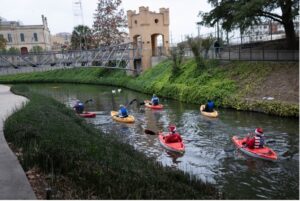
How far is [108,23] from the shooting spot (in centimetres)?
7450

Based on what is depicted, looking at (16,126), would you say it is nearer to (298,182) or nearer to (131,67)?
(298,182)

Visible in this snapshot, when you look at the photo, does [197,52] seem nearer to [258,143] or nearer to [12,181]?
[258,143]

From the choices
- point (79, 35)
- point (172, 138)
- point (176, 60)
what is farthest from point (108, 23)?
point (172, 138)

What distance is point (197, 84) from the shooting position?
119 feet

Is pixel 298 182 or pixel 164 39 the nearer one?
pixel 298 182

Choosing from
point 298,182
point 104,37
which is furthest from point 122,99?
point 104,37

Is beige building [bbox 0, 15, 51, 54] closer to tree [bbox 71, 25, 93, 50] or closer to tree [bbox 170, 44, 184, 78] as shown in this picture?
tree [bbox 71, 25, 93, 50]

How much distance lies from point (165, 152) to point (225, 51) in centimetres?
2591

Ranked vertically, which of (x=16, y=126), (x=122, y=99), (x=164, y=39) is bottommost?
(x=122, y=99)

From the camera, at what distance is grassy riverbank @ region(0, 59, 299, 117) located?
26773 mm

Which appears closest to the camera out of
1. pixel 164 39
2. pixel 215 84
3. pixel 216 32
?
pixel 215 84

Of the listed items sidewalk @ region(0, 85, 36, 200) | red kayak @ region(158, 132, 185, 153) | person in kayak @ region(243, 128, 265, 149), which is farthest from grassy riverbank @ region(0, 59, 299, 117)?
sidewalk @ region(0, 85, 36, 200)

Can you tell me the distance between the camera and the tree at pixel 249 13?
28.4 metres

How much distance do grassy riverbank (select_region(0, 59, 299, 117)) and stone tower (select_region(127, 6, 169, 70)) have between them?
212 inches
